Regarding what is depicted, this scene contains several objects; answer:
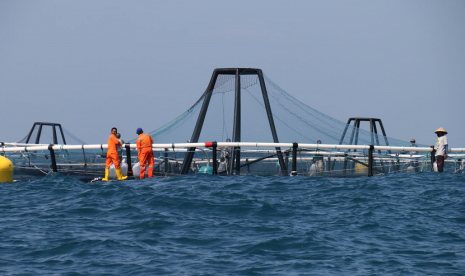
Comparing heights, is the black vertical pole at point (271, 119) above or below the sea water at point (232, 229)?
above

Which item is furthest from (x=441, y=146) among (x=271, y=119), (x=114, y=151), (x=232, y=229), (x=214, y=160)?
(x=232, y=229)

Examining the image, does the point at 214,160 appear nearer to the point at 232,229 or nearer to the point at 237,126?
the point at 237,126

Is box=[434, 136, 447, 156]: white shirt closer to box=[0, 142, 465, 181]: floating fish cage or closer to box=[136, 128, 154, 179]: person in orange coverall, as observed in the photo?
box=[0, 142, 465, 181]: floating fish cage

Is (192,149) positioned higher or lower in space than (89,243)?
higher

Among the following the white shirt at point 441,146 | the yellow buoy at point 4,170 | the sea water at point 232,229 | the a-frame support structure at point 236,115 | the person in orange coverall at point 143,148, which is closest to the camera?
the sea water at point 232,229

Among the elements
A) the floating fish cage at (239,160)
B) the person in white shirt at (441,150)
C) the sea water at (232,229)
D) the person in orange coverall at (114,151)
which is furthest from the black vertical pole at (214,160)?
the person in white shirt at (441,150)

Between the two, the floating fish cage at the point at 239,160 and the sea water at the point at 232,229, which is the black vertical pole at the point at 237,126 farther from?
the sea water at the point at 232,229

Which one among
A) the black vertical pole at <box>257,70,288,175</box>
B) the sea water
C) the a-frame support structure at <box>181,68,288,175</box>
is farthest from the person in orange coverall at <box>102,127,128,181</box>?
the black vertical pole at <box>257,70,288,175</box>

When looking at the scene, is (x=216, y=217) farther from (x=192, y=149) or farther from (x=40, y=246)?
(x=192, y=149)

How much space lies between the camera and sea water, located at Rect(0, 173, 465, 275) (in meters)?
10.5

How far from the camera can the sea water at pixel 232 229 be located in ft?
34.4

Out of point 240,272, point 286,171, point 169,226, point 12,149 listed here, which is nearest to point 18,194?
point 12,149

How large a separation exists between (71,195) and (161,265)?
918 centimetres

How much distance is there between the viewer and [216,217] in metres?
14.8
